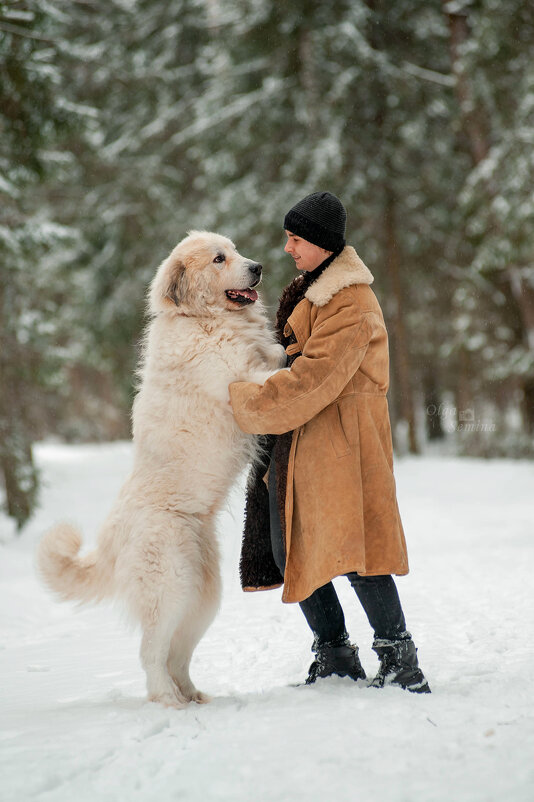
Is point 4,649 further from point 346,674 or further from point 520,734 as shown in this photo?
point 520,734

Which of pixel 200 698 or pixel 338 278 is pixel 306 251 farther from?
pixel 200 698

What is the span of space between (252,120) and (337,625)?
14406 millimetres

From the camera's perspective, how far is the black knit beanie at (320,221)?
3.21 meters

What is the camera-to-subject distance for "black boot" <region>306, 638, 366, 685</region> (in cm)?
341

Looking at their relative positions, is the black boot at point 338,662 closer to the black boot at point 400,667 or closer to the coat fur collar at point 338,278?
the black boot at point 400,667

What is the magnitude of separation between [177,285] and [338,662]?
2016 millimetres

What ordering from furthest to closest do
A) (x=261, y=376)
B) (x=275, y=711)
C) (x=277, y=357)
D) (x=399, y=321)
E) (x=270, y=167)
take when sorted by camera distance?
(x=270, y=167) < (x=399, y=321) < (x=277, y=357) < (x=261, y=376) < (x=275, y=711)

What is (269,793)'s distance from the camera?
225 centimetres

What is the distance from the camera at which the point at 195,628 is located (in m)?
3.37

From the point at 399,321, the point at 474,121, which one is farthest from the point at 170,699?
the point at 474,121

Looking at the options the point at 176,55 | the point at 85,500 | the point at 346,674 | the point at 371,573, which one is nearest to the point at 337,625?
the point at 346,674

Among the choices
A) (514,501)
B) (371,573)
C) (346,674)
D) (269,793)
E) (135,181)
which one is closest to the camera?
(269,793)

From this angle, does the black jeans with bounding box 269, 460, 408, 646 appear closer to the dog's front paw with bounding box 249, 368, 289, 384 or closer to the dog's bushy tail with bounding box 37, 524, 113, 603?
the dog's front paw with bounding box 249, 368, 289, 384

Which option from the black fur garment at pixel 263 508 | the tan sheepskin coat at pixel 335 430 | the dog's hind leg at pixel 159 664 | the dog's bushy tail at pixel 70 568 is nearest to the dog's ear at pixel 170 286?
the black fur garment at pixel 263 508
